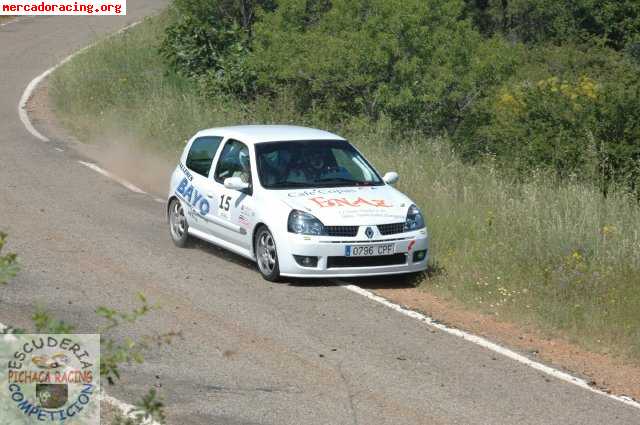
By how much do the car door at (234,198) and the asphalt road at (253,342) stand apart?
41 cm

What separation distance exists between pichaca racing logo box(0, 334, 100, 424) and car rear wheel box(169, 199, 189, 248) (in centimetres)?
794

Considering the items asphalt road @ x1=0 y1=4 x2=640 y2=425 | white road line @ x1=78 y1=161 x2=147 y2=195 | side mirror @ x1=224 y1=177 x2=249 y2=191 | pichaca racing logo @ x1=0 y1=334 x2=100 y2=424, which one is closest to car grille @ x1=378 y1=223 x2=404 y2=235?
asphalt road @ x1=0 y1=4 x2=640 y2=425

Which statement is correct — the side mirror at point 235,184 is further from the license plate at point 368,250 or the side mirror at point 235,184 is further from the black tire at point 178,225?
the license plate at point 368,250

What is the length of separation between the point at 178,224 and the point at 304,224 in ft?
9.18

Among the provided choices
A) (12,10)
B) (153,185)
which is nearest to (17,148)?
(153,185)

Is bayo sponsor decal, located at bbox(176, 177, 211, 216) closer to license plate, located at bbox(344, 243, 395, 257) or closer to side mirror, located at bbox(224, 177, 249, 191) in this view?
side mirror, located at bbox(224, 177, 249, 191)

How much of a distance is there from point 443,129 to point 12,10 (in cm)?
2840

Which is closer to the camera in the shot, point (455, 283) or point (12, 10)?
A: point (455, 283)

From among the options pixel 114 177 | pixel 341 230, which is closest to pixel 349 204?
pixel 341 230

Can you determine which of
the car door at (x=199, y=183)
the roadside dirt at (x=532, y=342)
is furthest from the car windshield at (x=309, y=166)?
the roadside dirt at (x=532, y=342)

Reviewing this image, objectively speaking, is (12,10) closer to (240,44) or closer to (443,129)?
(240,44)

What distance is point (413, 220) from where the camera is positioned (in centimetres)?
1290

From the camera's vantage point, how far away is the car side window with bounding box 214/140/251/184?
539 inches

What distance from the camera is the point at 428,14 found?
2300cm
